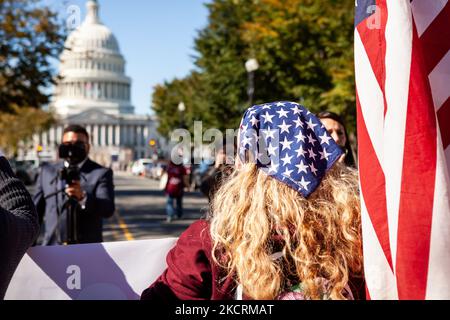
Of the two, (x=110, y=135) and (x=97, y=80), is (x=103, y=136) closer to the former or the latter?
(x=110, y=135)

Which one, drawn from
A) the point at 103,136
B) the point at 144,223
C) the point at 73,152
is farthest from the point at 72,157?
the point at 103,136

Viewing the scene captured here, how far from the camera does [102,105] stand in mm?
147125

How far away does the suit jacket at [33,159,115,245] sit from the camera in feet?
17.8

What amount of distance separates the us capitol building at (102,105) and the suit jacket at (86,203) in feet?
392

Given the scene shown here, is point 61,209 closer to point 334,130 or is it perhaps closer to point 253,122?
point 334,130

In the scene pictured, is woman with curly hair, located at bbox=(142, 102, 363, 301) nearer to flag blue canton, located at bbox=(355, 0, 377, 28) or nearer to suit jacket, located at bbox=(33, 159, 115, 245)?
flag blue canton, located at bbox=(355, 0, 377, 28)

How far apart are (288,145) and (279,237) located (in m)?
0.31

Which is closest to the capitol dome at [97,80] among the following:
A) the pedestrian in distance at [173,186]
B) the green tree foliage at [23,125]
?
the green tree foliage at [23,125]

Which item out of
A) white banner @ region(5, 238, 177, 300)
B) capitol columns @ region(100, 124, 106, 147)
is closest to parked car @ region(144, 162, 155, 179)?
white banner @ region(5, 238, 177, 300)

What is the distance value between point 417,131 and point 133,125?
499ft

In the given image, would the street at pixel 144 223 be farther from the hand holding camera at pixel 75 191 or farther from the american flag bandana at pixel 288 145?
the american flag bandana at pixel 288 145

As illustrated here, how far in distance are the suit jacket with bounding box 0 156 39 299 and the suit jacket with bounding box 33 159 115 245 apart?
2.90 metres

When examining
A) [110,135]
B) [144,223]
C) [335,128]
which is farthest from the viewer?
[110,135]
